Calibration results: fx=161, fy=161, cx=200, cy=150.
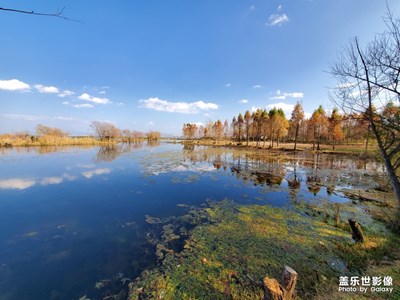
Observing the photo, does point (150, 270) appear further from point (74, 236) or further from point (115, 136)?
point (115, 136)

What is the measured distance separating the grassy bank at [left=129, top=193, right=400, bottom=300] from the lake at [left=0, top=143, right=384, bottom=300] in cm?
86

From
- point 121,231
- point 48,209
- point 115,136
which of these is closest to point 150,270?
point 121,231

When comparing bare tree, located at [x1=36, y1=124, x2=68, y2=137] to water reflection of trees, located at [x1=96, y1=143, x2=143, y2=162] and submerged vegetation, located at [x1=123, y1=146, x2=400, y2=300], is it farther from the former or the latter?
submerged vegetation, located at [x1=123, y1=146, x2=400, y2=300]

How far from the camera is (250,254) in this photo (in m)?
4.96

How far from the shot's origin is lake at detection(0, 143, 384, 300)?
4.27 m

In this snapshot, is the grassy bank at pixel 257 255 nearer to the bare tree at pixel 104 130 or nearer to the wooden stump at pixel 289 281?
the wooden stump at pixel 289 281

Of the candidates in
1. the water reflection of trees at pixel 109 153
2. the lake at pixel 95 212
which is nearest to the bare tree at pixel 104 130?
the water reflection of trees at pixel 109 153

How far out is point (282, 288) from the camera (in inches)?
118

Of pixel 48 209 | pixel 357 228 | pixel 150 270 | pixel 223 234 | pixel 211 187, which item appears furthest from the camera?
pixel 211 187

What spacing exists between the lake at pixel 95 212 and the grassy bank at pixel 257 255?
857mm

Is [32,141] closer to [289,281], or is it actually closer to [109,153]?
[109,153]

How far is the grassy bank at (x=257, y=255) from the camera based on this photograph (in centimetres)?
374

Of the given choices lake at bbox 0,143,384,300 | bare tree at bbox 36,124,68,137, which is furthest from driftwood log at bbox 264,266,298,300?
bare tree at bbox 36,124,68,137

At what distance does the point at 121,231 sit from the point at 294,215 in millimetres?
7775
